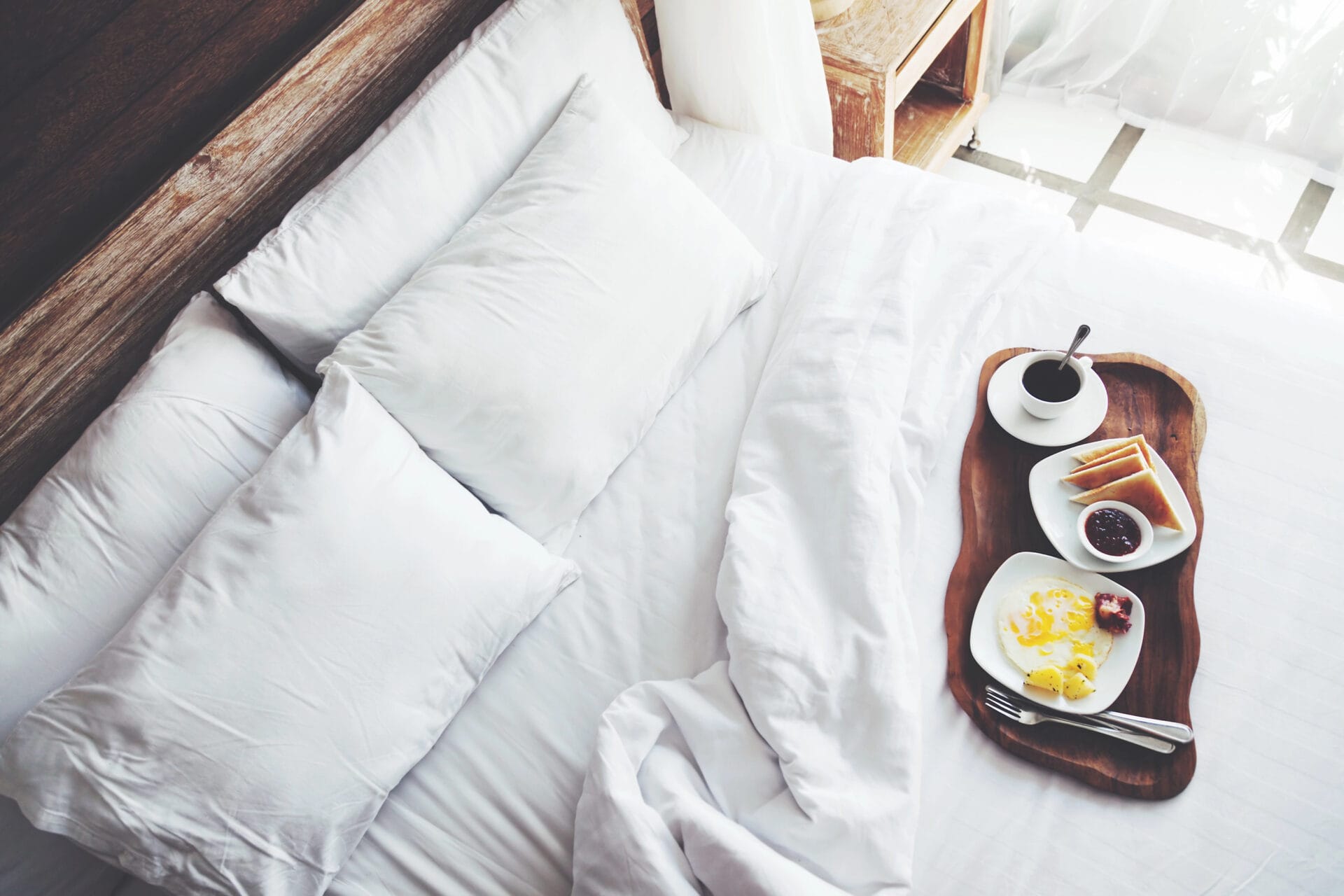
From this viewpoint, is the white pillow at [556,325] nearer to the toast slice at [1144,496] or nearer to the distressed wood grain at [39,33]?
the distressed wood grain at [39,33]

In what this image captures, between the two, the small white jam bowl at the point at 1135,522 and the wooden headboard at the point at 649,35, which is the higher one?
the wooden headboard at the point at 649,35

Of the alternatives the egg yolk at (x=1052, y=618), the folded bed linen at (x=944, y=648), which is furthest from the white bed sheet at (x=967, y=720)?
the egg yolk at (x=1052, y=618)

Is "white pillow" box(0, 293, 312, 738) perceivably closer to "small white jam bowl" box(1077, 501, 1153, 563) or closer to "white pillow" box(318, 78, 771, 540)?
"white pillow" box(318, 78, 771, 540)

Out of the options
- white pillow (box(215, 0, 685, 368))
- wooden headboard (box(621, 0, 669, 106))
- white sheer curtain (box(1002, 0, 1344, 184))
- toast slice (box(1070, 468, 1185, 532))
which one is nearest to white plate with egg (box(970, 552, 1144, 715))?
toast slice (box(1070, 468, 1185, 532))

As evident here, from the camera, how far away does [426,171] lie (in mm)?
1238

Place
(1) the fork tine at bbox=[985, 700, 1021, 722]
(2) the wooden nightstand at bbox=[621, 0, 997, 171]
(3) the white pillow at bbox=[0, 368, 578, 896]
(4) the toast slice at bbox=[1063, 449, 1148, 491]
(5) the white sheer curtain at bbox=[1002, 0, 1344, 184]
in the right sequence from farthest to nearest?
1. (5) the white sheer curtain at bbox=[1002, 0, 1344, 184]
2. (2) the wooden nightstand at bbox=[621, 0, 997, 171]
3. (4) the toast slice at bbox=[1063, 449, 1148, 491]
4. (1) the fork tine at bbox=[985, 700, 1021, 722]
5. (3) the white pillow at bbox=[0, 368, 578, 896]

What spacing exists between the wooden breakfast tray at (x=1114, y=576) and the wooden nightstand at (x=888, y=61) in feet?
2.64

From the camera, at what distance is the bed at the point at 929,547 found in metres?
0.90

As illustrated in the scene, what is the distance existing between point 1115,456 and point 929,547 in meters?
0.26

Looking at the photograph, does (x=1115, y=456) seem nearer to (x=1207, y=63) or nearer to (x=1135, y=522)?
(x=1135, y=522)

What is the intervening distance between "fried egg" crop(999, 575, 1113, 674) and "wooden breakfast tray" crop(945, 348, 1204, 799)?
44 millimetres

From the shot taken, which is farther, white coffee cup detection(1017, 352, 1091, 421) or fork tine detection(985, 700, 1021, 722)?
white coffee cup detection(1017, 352, 1091, 421)

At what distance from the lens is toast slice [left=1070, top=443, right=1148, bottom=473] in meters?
1.07

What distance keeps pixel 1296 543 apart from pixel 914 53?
1239 mm
